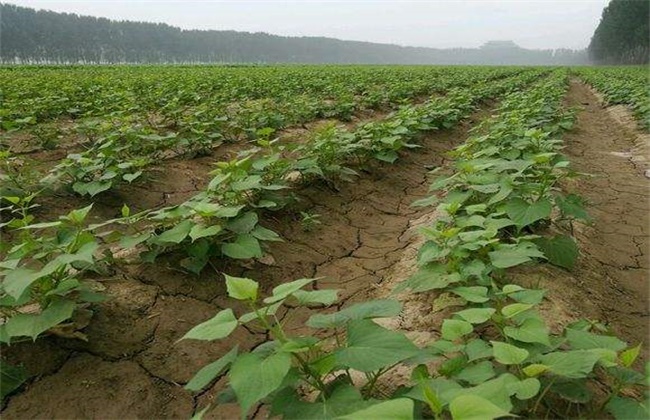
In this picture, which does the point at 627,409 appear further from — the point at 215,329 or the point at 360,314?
the point at 215,329

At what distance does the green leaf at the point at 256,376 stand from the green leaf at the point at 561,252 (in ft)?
6.34

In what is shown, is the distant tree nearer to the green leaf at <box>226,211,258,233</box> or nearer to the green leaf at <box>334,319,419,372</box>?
the green leaf at <box>226,211,258,233</box>

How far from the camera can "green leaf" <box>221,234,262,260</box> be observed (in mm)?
2596

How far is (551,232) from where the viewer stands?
316 cm

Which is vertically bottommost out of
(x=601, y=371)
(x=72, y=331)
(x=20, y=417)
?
(x=20, y=417)

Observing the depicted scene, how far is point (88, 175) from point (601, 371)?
3881 millimetres

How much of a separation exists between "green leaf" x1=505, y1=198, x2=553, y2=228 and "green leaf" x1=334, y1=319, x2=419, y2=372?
1417mm

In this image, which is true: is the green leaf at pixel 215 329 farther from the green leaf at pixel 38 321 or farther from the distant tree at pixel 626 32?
the distant tree at pixel 626 32

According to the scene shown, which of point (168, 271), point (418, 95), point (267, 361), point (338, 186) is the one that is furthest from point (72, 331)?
point (418, 95)

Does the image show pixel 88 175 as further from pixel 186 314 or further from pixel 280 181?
pixel 186 314

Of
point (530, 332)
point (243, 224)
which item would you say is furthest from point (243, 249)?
point (530, 332)

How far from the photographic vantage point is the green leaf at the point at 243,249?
260 centimetres

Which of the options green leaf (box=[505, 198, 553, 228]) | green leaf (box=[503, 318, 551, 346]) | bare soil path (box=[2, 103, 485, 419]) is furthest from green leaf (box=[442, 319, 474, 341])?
green leaf (box=[505, 198, 553, 228])

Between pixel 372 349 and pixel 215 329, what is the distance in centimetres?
48
